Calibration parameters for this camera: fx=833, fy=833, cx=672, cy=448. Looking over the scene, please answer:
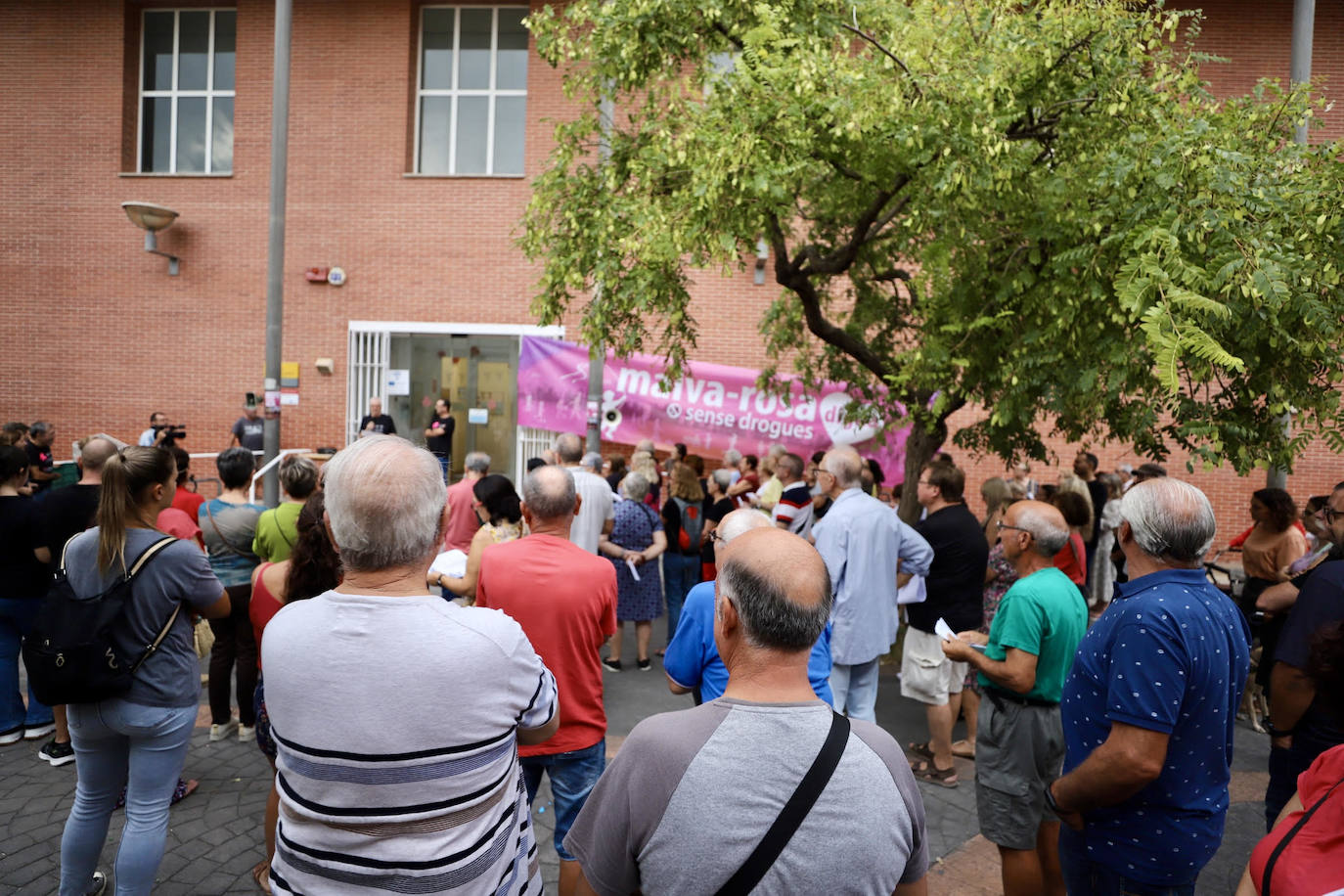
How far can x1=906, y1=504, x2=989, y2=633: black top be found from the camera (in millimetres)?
5344

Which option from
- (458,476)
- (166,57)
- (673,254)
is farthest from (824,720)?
(166,57)

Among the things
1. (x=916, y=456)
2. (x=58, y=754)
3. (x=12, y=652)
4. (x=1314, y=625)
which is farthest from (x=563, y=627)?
(x=916, y=456)

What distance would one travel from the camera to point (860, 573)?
4781mm

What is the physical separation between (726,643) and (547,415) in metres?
11.7

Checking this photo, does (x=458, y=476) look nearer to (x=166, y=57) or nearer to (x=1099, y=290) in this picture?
(x=166, y=57)

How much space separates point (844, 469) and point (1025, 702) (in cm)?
198

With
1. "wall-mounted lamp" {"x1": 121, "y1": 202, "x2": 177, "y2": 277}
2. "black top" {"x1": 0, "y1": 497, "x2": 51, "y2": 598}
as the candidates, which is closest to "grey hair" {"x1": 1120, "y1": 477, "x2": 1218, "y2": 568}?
"black top" {"x1": 0, "y1": 497, "x2": 51, "y2": 598}

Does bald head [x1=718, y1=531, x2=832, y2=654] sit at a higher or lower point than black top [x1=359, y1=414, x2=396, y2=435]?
higher

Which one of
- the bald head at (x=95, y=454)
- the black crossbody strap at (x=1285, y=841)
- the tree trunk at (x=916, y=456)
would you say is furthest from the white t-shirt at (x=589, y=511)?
the black crossbody strap at (x=1285, y=841)

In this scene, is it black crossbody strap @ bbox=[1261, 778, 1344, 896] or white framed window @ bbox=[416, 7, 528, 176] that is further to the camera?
white framed window @ bbox=[416, 7, 528, 176]

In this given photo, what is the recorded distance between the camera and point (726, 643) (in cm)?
164

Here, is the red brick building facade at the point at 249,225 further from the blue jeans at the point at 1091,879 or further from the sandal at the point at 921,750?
the blue jeans at the point at 1091,879

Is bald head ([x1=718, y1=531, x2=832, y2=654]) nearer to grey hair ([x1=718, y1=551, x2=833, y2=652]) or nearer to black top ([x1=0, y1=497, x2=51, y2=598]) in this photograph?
grey hair ([x1=718, y1=551, x2=833, y2=652])

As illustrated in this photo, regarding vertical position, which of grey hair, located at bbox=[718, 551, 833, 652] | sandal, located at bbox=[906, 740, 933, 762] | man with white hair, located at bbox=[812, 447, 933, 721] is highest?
grey hair, located at bbox=[718, 551, 833, 652]
